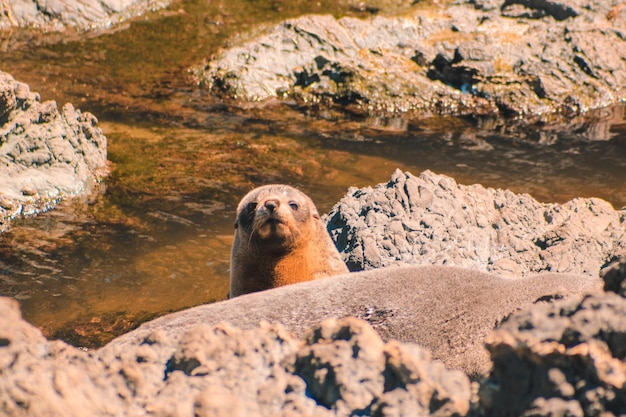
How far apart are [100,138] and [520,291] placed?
7969 millimetres

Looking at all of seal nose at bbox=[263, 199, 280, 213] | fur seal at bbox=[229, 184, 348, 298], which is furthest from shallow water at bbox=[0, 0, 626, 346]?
seal nose at bbox=[263, 199, 280, 213]

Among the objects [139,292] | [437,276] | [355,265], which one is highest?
[437,276]

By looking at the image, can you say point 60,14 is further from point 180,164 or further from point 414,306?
point 414,306

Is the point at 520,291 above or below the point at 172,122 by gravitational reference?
above

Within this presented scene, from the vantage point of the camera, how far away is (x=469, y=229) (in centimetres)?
679

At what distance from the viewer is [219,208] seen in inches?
381

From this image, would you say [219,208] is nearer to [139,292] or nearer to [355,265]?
[139,292]

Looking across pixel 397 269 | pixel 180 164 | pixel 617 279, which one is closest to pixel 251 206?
pixel 397 269

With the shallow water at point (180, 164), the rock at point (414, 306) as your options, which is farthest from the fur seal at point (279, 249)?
the rock at point (414, 306)

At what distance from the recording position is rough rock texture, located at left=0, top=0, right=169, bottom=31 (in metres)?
16.4

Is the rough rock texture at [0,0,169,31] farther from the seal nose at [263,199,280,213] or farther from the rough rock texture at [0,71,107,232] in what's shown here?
the seal nose at [263,199,280,213]

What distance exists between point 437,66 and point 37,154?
747cm

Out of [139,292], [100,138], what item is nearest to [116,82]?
[100,138]

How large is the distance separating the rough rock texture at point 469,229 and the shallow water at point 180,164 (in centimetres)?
173
